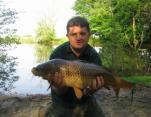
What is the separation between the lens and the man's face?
4.26m

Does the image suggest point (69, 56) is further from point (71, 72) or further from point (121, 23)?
point (121, 23)

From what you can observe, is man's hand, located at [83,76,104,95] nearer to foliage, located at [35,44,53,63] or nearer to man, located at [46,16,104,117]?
man, located at [46,16,104,117]

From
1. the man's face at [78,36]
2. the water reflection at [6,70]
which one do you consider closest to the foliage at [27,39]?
the water reflection at [6,70]

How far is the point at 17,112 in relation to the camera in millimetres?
9820

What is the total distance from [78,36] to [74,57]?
0.28 m

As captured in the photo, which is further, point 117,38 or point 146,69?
point 117,38

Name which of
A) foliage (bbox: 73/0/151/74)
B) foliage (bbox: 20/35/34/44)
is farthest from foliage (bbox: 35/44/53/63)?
→ foliage (bbox: 20/35/34/44)

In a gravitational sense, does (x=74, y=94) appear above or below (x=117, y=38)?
above

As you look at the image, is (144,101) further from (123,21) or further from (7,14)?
(123,21)

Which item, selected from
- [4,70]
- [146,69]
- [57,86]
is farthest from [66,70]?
[146,69]

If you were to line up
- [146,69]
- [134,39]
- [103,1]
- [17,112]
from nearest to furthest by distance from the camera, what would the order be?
[17,112], [146,69], [134,39], [103,1]

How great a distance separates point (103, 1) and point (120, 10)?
436 centimetres

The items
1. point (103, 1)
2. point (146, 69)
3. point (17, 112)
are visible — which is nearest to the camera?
point (17, 112)

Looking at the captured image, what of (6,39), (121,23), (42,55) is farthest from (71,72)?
(121,23)
